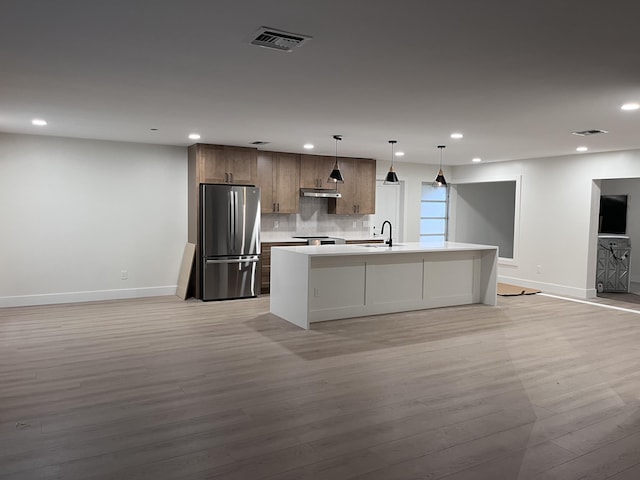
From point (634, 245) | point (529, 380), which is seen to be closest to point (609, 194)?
point (634, 245)

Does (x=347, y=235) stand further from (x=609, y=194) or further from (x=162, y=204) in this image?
(x=609, y=194)

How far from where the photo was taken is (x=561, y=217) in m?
8.38

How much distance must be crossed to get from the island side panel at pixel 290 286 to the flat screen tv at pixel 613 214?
22.8 ft

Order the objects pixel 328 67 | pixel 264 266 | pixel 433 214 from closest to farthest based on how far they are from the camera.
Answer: pixel 328 67, pixel 264 266, pixel 433 214

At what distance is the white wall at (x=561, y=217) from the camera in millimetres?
7887

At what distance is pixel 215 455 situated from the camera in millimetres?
2719

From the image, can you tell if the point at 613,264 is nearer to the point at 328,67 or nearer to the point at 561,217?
the point at 561,217

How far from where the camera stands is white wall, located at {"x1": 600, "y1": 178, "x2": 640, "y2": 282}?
30.7 feet

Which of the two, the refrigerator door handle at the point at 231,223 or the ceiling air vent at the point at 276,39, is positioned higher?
the ceiling air vent at the point at 276,39

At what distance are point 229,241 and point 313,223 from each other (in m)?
2.06

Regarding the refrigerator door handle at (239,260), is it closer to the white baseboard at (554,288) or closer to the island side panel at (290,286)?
the island side panel at (290,286)

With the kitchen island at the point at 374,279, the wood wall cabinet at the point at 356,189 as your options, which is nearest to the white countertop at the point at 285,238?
the wood wall cabinet at the point at 356,189

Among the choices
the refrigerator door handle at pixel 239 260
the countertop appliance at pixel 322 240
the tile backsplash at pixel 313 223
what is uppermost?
the tile backsplash at pixel 313 223

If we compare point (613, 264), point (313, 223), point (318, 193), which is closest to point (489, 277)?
point (613, 264)
